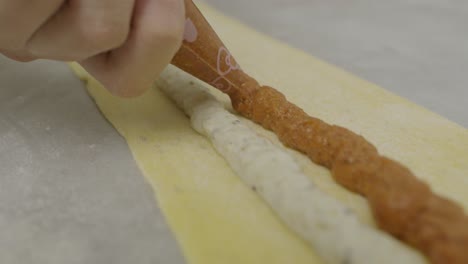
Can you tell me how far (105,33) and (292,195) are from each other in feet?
1.73

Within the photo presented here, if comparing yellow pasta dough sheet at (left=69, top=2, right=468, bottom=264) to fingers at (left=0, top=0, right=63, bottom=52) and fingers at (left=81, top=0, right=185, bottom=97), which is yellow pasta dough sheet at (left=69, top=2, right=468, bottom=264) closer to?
fingers at (left=81, top=0, right=185, bottom=97)

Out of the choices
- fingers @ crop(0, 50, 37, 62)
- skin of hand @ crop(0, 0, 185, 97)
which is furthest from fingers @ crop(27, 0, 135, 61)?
fingers @ crop(0, 50, 37, 62)

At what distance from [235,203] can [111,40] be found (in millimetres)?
452

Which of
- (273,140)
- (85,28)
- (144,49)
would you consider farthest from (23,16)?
(273,140)

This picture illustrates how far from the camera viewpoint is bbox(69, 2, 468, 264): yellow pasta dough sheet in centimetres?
97

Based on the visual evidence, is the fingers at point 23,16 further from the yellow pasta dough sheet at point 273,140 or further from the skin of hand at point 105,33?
the yellow pasta dough sheet at point 273,140

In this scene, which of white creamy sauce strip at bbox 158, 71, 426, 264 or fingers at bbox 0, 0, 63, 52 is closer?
white creamy sauce strip at bbox 158, 71, 426, 264

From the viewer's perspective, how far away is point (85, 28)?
1.02 metres

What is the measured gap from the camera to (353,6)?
2586mm

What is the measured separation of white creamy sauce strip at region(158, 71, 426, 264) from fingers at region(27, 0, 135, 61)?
0.35 metres

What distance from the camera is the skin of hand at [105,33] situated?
1005 mm

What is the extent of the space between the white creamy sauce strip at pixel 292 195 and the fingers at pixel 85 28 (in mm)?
354

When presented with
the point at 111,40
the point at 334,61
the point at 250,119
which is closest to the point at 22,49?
the point at 111,40

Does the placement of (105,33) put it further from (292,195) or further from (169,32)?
(292,195)
